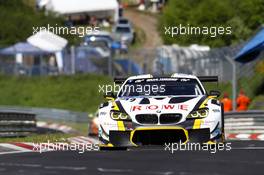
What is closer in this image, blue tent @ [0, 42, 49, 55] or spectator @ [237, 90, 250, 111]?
spectator @ [237, 90, 250, 111]

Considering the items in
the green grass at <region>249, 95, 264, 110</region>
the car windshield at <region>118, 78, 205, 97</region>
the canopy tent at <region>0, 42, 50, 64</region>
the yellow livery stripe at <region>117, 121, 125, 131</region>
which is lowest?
the green grass at <region>249, 95, 264, 110</region>

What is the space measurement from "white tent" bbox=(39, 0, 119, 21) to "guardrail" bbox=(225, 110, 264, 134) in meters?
43.2

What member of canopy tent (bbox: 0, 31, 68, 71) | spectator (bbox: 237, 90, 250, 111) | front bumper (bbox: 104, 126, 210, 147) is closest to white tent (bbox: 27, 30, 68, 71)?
canopy tent (bbox: 0, 31, 68, 71)

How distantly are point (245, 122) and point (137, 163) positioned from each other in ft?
41.7

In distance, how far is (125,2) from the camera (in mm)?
86625

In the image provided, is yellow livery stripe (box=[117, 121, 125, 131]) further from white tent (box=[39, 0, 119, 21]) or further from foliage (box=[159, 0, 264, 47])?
white tent (box=[39, 0, 119, 21])

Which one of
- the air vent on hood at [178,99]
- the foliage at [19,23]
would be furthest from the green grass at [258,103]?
the foliage at [19,23]

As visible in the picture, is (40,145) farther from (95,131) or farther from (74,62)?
(74,62)

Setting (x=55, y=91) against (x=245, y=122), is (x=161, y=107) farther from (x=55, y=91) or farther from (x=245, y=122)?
(x=55, y=91)

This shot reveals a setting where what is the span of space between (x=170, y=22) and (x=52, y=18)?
9.04m

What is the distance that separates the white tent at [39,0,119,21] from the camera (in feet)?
226

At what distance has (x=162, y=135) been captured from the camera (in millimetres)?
14625

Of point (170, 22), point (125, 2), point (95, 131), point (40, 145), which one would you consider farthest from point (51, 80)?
point (125, 2)

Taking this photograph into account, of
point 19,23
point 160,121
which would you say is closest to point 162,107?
point 160,121
